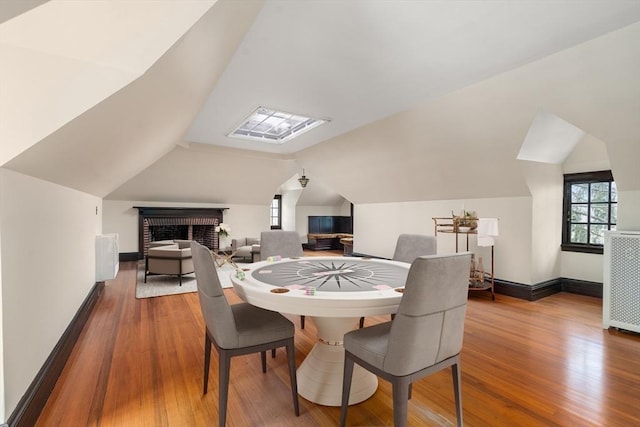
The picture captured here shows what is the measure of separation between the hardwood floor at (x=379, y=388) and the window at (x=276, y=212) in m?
7.58

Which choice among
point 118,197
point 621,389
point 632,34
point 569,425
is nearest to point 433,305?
point 569,425

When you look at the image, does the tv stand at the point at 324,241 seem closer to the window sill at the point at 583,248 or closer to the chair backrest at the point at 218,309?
the window sill at the point at 583,248

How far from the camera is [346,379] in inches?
66.5

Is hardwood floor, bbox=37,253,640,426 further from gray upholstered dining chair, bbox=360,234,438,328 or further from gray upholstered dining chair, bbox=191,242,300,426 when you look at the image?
gray upholstered dining chair, bbox=360,234,438,328

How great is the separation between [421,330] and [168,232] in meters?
8.17

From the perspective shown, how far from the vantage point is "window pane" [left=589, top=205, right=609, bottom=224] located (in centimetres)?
447

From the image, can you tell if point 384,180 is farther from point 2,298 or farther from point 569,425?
point 2,298

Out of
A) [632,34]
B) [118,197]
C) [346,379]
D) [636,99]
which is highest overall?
[632,34]

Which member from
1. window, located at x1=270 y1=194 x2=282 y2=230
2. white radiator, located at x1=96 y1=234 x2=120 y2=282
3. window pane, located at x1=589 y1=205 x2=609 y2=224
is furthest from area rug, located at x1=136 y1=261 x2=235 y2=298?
window pane, located at x1=589 y1=205 x2=609 y2=224

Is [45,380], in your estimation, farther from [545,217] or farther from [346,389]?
[545,217]

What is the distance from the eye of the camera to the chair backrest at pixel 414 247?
2896 millimetres

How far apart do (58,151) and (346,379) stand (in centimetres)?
213

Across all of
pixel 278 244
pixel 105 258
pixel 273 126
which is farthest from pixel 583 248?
pixel 105 258

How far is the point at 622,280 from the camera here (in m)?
3.21
